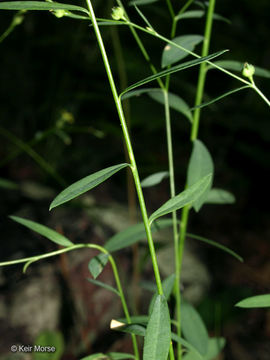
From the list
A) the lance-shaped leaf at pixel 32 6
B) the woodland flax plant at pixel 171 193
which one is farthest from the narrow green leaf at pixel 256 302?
the lance-shaped leaf at pixel 32 6

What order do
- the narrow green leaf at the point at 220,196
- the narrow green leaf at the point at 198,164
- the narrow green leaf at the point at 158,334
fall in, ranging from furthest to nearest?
the narrow green leaf at the point at 220,196 < the narrow green leaf at the point at 198,164 < the narrow green leaf at the point at 158,334

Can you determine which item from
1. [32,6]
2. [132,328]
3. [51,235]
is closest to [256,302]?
[132,328]

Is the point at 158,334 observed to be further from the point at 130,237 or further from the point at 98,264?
the point at 130,237

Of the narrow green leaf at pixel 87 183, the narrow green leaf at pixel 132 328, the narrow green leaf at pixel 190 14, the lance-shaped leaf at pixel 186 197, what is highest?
the narrow green leaf at pixel 190 14

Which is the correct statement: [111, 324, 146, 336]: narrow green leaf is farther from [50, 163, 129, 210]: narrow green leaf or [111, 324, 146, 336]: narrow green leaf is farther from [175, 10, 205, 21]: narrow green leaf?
[175, 10, 205, 21]: narrow green leaf

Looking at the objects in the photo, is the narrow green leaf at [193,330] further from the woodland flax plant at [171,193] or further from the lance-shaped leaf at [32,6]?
the lance-shaped leaf at [32,6]

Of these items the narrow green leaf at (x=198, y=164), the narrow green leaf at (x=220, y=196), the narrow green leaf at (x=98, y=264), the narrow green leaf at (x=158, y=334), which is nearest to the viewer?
the narrow green leaf at (x=158, y=334)
